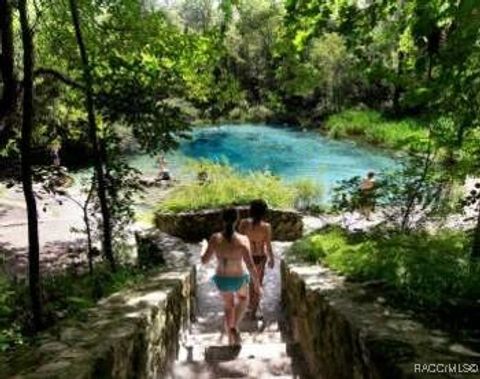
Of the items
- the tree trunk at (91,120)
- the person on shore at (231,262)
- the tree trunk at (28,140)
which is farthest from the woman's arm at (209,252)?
the tree trunk at (28,140)

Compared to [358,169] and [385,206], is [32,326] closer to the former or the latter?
[385,206]

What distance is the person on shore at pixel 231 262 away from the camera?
7.46 metres

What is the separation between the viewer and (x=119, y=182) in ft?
28.5

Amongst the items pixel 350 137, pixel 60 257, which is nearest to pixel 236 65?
pixel 350 137

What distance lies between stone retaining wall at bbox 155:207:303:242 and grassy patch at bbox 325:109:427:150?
858 inches

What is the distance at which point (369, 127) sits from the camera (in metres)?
43.0

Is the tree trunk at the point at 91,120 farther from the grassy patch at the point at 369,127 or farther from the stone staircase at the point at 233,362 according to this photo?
the grassy patch at the point at 369,127

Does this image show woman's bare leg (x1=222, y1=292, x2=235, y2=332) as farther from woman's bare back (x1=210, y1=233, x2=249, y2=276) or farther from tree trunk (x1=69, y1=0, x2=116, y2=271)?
tree trunk (x1=69, y1=0, x2=116, y2=271)

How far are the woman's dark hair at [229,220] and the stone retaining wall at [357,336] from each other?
0.98 m

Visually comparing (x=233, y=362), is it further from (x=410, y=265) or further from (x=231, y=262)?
(x=410, y=265)

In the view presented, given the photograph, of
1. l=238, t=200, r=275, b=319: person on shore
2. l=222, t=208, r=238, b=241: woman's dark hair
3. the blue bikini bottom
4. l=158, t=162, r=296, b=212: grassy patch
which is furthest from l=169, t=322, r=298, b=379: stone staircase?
l=158, t=162, r=296, b=212: grassy patch

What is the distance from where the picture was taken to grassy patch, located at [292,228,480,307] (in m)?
5.43

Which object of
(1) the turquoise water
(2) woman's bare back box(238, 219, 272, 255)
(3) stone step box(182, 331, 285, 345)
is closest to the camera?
(3) stone step box(182, 331, 285, 345)

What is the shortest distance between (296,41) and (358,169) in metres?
25.6
